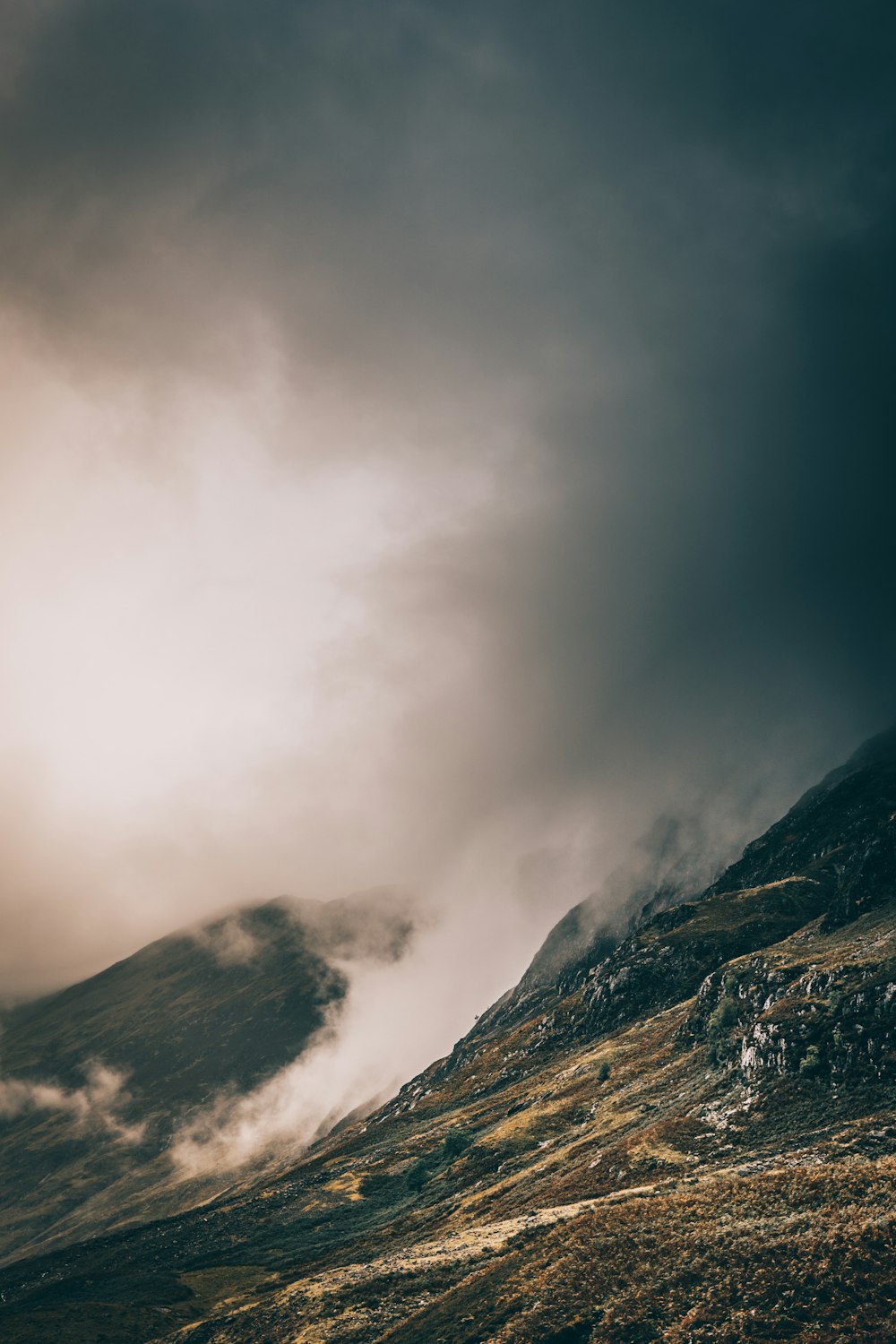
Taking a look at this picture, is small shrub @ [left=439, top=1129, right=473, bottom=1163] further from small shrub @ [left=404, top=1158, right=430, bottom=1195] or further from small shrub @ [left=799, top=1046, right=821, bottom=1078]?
small shrub @ [left=799, top=1046, right=821, bottom=1078]

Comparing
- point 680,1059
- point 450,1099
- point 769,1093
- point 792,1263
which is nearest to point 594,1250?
point 792,1263

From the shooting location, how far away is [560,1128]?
399ft

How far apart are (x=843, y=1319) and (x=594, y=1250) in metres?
21.2

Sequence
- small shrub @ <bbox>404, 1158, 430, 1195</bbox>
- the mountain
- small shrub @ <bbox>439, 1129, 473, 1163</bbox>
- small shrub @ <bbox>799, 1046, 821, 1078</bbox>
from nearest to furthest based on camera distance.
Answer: the mountain < small shrub @ <bbox>799, 1046, 821, 1078</bbox> < small shrub @ <bbox>404, 1158, 430, 1195</bbox> < small shrub @ <bbox>439, 1129, 473, 1163</bbox>

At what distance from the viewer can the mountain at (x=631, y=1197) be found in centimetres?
4684

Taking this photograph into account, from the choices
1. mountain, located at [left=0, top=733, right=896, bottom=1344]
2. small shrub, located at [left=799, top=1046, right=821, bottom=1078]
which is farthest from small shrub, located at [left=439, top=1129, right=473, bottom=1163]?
small shrub, located at [left=799, top=1046, right=821, bottom=1078]

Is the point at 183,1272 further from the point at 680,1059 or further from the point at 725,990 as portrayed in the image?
the point at 725,990

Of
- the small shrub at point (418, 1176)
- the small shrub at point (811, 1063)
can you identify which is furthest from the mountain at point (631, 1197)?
the small shrub at point (418, 1176)

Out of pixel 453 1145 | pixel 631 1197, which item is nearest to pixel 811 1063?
pixel 631 1197

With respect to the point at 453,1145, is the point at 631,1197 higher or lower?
higher

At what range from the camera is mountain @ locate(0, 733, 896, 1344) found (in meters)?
46.8

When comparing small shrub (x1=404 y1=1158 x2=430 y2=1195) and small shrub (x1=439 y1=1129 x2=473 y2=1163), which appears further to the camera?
small shrub (x1=439 y1=1129 x2=473 y2=1163)

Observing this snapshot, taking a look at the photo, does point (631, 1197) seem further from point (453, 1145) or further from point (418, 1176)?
point (453, 1145)

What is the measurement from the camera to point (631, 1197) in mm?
65875
